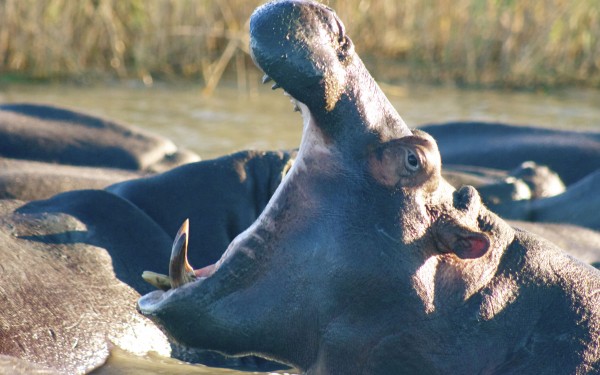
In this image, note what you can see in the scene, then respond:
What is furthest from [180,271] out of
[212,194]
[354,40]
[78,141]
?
[354,40]

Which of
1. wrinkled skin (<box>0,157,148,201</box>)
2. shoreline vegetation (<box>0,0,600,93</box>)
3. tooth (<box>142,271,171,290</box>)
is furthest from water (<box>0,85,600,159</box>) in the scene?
tooth (<box>142,271,171,290</box>)

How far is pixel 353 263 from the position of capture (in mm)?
3225

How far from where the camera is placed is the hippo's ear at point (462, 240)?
3225mm

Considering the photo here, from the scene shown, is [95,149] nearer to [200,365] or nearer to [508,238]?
[200,365]

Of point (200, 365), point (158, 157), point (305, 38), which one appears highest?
point (305, 38)

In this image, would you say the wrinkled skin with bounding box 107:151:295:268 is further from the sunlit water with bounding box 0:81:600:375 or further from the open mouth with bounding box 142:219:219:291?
the sunlit water with bounding box 0:81:600:375

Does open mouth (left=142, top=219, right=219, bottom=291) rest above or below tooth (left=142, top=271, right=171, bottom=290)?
above

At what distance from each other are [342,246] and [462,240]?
12.0 inches

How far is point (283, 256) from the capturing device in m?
3.26

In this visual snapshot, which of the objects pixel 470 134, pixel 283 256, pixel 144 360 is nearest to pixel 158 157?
pixel 470 134

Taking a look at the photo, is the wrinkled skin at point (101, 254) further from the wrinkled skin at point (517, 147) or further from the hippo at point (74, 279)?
the wrinkled skin at point (517, 147)

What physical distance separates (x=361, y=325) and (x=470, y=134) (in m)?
4.45

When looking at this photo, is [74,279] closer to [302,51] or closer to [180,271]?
[180,271]

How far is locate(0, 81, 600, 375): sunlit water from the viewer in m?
8.82
